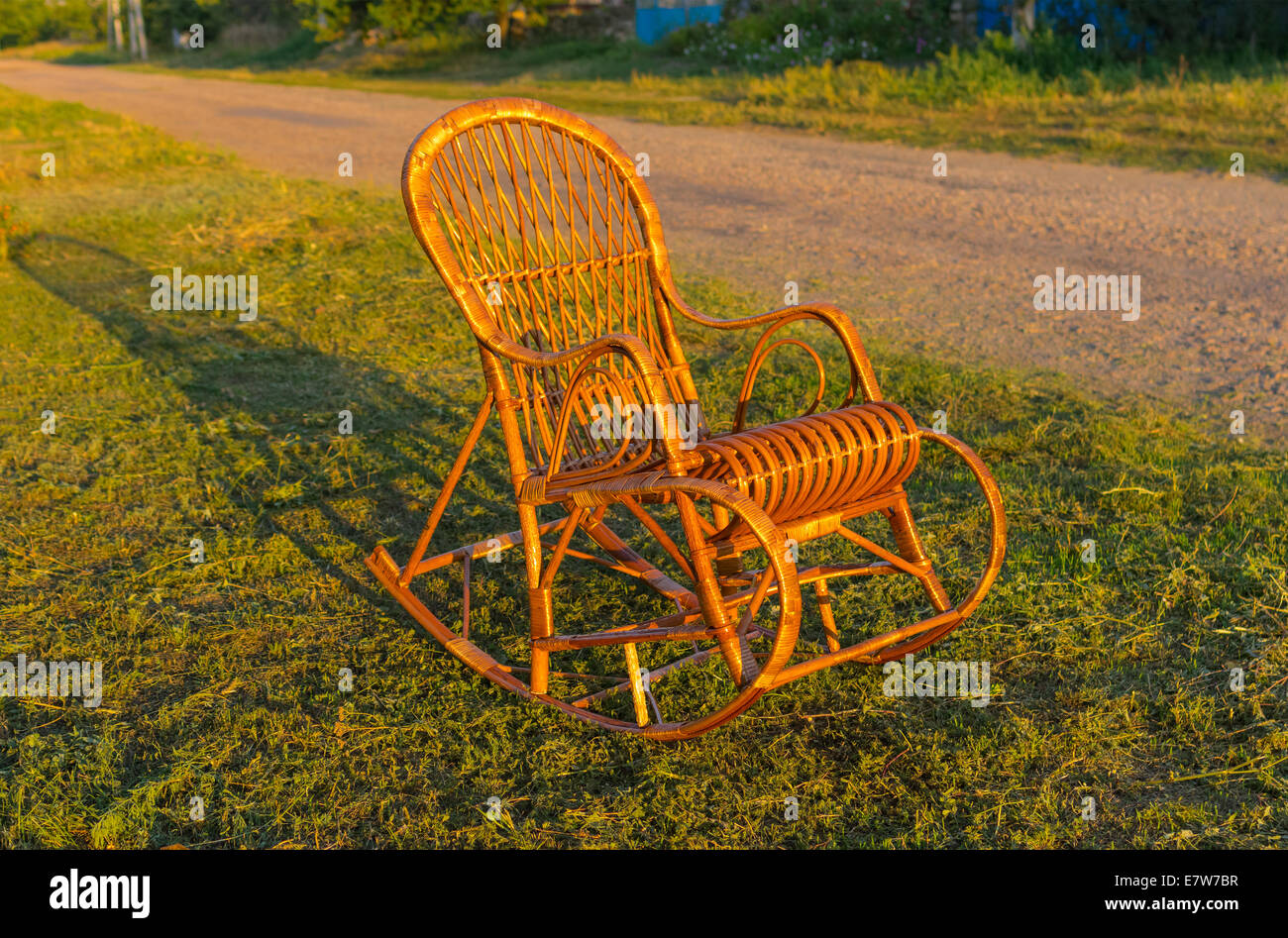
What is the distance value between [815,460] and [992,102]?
10.7 m

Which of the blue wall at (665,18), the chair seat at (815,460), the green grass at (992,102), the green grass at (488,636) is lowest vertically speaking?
the green grass at (488,636)

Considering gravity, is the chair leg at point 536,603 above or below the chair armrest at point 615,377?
below

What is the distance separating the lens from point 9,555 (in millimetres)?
4191

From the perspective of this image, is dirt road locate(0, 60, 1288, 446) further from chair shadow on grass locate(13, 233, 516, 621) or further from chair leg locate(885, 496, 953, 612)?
chair shadow on grass locate(13, 233, 516, 621)

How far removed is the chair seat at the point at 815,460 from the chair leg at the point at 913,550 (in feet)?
0.46

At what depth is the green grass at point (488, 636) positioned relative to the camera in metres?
2.84

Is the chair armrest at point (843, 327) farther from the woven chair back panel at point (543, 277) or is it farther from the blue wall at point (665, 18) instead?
the blue wall at point (665, 18)

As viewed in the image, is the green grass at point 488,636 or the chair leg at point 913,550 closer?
the green grass at point 488,636

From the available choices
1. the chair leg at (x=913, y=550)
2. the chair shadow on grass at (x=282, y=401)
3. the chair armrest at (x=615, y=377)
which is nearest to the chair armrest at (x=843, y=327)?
the chair leg at (x=913, y=550)

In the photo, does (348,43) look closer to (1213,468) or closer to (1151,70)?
(1151,70)

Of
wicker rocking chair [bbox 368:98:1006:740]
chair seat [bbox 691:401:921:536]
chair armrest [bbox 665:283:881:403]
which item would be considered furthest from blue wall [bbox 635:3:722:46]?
chair seat [bbox 691:401:921:536]

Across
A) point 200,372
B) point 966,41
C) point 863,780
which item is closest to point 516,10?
point 966,41

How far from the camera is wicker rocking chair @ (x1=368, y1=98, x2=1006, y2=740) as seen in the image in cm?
289
